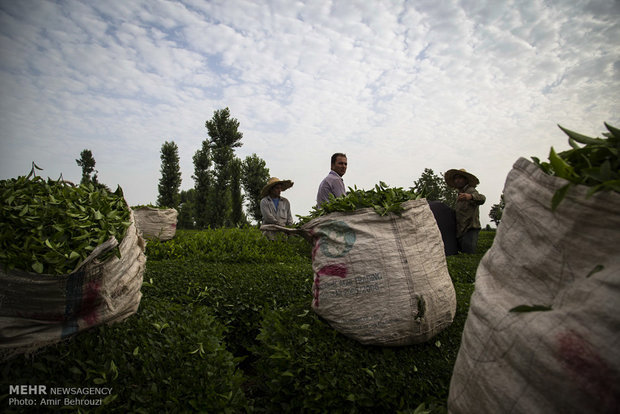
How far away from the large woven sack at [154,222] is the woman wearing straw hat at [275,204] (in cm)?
190

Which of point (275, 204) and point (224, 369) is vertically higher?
point (275, 204)

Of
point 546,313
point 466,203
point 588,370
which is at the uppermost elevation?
point 466,203

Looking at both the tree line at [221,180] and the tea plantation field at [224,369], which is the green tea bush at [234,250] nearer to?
the tea plantation field at [224,369]

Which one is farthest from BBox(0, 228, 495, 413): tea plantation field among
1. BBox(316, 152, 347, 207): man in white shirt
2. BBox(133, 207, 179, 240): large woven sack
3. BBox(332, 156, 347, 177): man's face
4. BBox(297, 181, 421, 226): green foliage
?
BBox(133, 207, 179, 240): large woven sack

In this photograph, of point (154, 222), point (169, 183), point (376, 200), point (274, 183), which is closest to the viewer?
point (376, 200)

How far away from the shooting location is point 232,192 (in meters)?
18.3

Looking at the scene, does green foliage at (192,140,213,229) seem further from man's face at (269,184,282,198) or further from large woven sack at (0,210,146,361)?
large woven sack at (0,210,146,361)

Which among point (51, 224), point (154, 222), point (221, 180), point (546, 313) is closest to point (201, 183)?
point (221, 180)

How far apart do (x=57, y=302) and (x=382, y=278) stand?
1.70 m

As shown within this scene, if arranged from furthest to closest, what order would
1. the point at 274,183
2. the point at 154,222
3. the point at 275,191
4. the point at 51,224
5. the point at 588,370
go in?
1. the point at 154,222
2. the point at 275,191
3. the point at 274,183
4. the point at 51,224
5. the point at 588,370

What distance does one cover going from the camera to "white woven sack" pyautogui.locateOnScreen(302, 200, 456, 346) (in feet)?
6.27

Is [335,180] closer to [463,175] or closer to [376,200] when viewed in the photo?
[376,200]

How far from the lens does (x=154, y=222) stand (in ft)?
21.5

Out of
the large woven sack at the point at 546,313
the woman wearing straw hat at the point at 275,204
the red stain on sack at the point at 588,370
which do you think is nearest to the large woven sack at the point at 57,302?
the large woven sack at the point at 546,313
